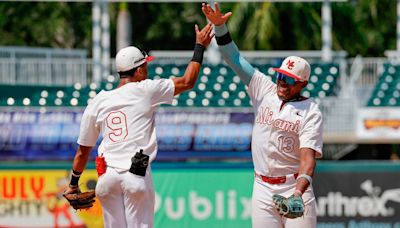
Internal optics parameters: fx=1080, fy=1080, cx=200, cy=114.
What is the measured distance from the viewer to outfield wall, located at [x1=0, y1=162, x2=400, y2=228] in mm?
12578

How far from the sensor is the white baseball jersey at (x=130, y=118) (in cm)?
764

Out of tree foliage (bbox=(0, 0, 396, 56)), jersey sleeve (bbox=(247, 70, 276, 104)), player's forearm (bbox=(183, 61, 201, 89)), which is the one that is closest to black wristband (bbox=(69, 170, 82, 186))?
player's forearm (bbox=(183, 61, 201, 89))

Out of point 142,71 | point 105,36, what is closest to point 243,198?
point 142,71

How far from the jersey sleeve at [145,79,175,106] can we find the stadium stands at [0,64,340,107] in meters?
11.3

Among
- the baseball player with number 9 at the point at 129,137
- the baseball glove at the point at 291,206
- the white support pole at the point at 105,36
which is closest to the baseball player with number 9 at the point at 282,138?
the baseball glove at the point at 291,206

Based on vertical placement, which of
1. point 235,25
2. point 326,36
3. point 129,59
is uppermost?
point 235,25

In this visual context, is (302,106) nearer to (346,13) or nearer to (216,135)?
(216,135)

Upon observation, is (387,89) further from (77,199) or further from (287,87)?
(77,199)

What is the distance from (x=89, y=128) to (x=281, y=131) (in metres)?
1.39

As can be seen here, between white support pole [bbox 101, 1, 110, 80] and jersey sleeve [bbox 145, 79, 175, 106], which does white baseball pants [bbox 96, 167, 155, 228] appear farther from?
white support pole [bbox 101, 1, 110, 80]

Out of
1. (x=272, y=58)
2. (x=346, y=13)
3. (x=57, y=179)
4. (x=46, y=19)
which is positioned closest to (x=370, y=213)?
(x=57, y=179)

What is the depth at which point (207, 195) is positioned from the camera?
12.6 metres

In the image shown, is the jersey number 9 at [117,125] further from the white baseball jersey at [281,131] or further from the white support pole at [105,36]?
the white support pole at [105,36]

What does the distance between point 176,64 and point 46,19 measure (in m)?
21.5
